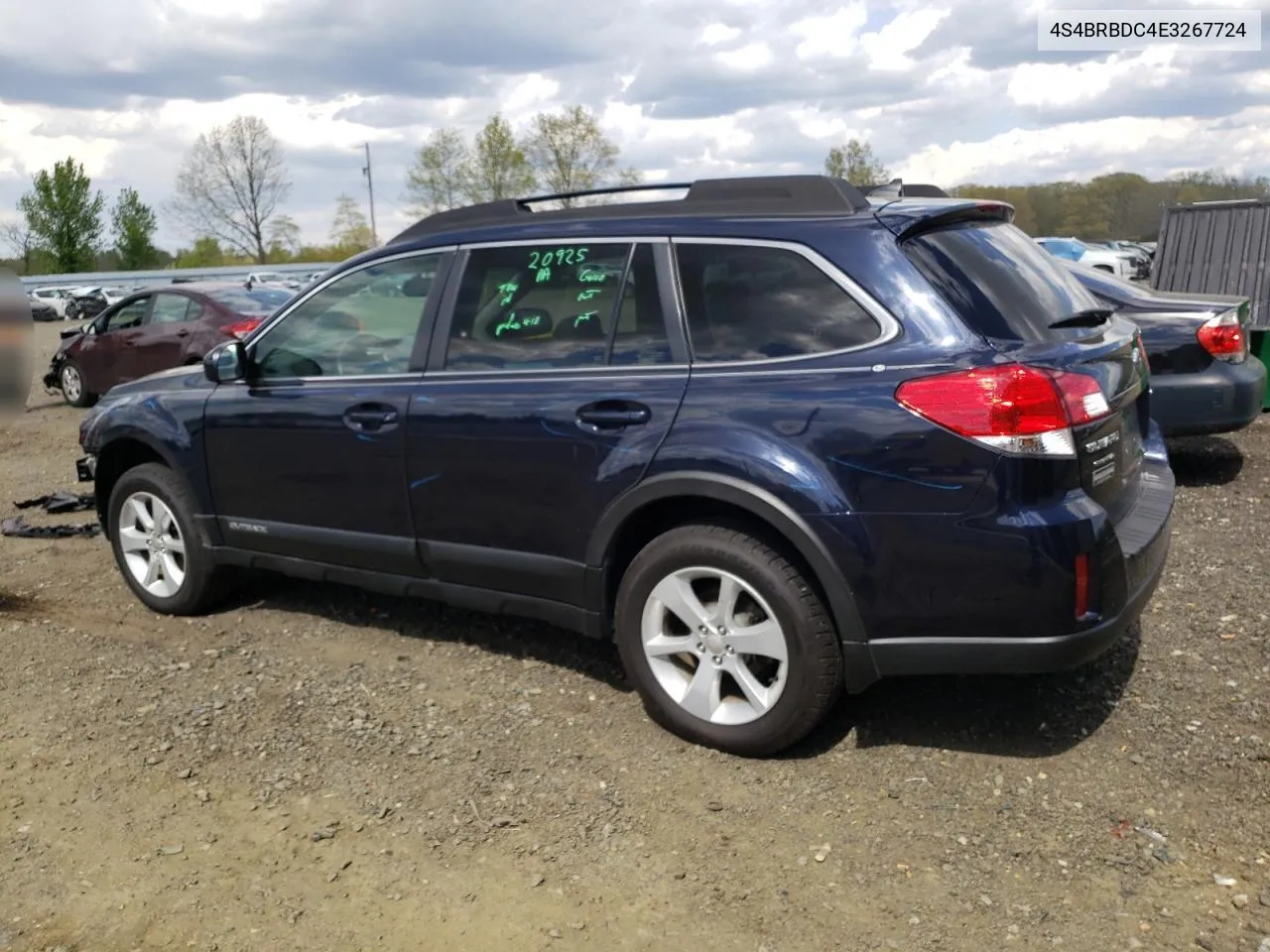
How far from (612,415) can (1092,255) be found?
32.6 meters

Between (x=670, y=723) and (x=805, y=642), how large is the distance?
2.10 ft

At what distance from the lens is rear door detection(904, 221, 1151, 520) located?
135 inches

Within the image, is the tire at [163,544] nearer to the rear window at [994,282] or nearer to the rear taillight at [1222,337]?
the rear window at [994,282]

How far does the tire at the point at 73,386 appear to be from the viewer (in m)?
14.2

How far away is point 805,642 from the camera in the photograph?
11.8 feet

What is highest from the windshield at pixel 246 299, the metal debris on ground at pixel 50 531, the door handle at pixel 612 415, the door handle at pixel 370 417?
the windshield at pixel 246 299

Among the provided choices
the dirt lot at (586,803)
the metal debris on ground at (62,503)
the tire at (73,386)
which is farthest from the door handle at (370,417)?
the tire at (73,386)

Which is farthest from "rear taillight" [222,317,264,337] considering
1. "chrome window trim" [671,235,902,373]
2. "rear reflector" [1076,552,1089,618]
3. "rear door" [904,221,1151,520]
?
"rear reflector" [1076,552,1089,618]

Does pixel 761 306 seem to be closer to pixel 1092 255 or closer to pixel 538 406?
pixel 538 406

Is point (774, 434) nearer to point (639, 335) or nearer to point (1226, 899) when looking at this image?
point (639, 335)

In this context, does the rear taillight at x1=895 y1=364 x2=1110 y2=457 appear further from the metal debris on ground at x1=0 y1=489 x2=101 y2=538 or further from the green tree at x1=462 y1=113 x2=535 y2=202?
the green tree at x1=462 y1=113 x2=535 y2=202

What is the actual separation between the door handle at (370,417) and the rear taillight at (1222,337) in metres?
5.03

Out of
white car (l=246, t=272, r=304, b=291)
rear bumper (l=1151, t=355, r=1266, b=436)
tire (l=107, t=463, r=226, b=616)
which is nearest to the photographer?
tire (l=107, t=463, r=226, b=616)

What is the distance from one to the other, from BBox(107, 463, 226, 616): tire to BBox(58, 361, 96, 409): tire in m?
9.48
